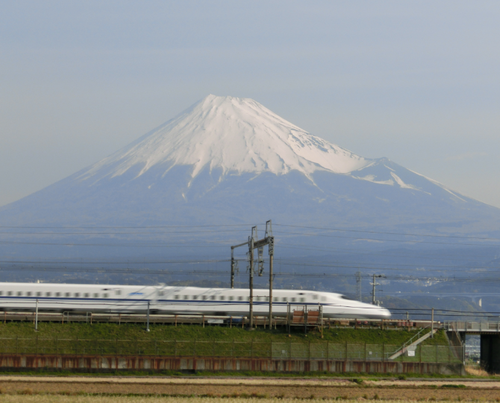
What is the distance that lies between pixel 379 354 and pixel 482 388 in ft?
33.6

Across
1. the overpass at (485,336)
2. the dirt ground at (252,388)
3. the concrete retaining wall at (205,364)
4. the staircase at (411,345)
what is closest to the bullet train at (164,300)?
the overpass at (485,336)

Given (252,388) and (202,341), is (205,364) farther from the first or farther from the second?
(252,388)

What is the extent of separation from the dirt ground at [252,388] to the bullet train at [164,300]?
70.5 feet

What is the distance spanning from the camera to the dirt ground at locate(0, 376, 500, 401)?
5091cm

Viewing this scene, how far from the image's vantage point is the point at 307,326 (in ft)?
246

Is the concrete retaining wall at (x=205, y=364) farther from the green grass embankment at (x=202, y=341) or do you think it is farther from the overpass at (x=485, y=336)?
the overpass at (x=485, y=336)

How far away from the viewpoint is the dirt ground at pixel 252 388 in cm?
5091

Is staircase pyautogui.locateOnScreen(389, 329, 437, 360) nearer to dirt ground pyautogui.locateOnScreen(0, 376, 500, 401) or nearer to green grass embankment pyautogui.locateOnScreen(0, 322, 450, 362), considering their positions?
green grass embankment pyautogui.locateOnScreen(0, 322, 450, 362)

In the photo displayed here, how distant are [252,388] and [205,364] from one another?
9690mm

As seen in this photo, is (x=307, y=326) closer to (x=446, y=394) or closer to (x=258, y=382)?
(x=258, y=382)

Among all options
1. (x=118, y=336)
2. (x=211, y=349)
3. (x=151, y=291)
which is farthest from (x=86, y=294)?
(x=211, y=349)

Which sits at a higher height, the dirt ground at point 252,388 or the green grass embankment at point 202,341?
the green grass embankment at point 202,341

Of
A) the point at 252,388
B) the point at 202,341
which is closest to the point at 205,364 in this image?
the point at 202,341

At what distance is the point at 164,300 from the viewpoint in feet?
268
